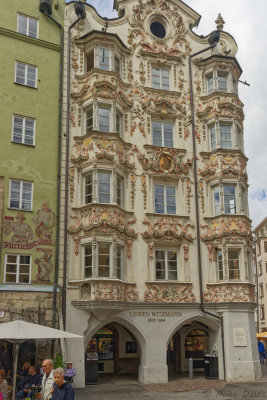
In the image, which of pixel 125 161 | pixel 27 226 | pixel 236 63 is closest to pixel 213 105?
pixel 236 63

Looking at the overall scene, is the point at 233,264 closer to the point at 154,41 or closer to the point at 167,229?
the point at 167,229

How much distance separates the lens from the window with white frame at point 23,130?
23141 mm

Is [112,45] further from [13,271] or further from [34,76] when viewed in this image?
[13,271]

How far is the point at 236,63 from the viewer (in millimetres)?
28844

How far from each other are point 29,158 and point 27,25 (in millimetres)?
7771

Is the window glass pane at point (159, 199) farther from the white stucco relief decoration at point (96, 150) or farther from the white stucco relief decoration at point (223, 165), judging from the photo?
the white stucco relief decoration at point (223, 165)

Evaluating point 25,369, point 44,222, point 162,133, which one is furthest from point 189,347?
point 162,133

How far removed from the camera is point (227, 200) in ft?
85.1

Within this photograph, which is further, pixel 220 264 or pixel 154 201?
pixel 154 201

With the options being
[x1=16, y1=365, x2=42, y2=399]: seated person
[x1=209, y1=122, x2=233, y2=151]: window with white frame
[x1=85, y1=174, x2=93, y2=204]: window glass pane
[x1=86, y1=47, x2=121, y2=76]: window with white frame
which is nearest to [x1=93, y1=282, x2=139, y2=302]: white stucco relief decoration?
[x1=85, y1=174, x2=93, y2=204]: window glass pane

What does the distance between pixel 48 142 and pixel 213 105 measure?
33.6ft

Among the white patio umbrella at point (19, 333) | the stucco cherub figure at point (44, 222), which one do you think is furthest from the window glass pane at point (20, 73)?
the white patio umbrella at point (19, 333)

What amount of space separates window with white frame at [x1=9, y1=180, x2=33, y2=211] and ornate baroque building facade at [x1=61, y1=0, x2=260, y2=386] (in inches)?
85.2

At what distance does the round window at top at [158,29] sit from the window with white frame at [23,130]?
34.8 ft
